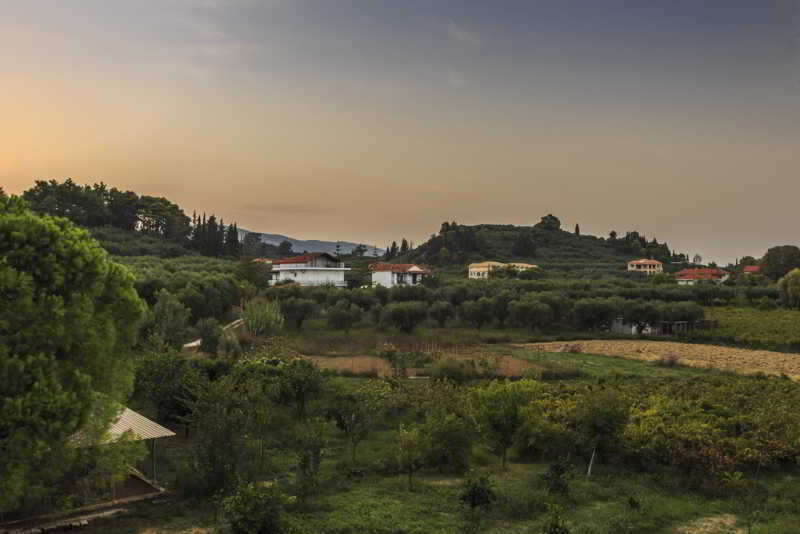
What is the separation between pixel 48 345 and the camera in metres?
12.0

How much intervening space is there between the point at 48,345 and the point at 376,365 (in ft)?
89.9

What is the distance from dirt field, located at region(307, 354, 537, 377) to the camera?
36.9m

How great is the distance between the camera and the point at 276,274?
79.1m

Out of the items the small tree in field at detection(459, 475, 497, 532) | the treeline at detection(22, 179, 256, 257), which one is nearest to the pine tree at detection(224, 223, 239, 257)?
the treeline at detection(22, 179, 256, 257)

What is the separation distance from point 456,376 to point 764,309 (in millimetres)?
58531

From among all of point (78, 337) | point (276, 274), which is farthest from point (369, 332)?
point (78, 337)

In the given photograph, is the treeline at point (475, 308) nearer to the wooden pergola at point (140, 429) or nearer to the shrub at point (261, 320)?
the shrub at point (261, 320)

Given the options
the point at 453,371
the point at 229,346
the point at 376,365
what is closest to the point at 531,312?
the point at 376,365

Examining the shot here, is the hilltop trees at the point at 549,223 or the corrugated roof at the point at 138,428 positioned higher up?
the hilltop trees at the point at 549,223

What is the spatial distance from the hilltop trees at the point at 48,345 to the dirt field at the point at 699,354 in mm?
41646

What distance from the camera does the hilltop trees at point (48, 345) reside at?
10969 mm

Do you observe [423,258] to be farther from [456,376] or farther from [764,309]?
[456,376]

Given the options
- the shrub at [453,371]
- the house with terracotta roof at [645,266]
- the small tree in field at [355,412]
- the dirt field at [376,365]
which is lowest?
the dirt field at [376,365]

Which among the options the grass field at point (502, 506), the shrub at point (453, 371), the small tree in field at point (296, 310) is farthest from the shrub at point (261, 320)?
the grass field at point (502, 506)
